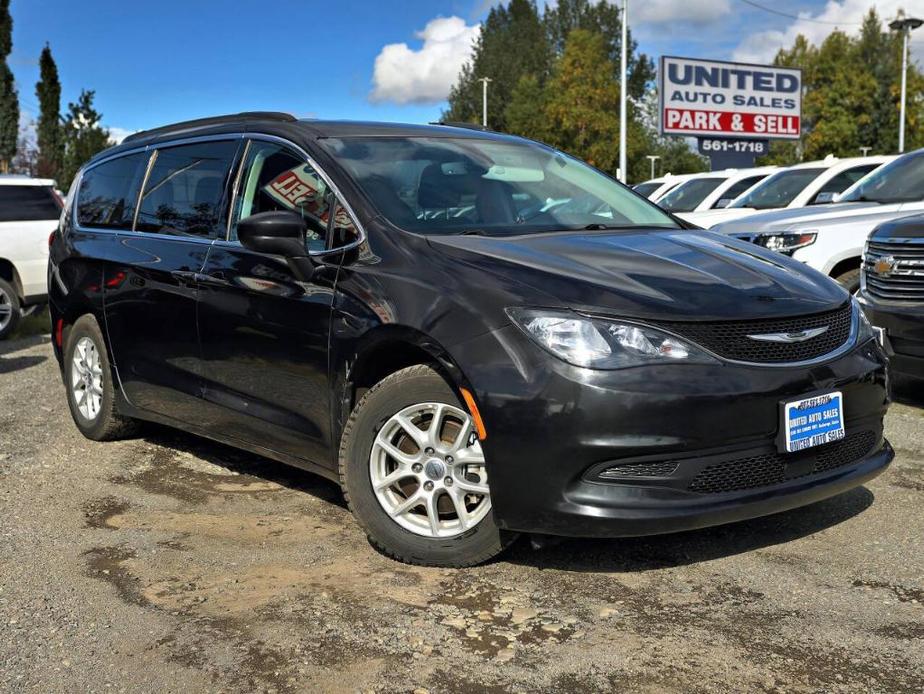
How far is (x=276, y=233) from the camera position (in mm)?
4180

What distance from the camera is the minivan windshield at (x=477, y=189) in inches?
169

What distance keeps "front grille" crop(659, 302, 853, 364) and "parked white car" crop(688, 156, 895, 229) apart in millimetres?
7883

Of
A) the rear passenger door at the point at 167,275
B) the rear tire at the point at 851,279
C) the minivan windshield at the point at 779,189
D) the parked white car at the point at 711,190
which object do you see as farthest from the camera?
the parked white car at the point at 711,190

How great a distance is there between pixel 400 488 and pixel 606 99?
53.0 meters

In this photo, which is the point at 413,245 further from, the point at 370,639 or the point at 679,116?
the point at 679,116

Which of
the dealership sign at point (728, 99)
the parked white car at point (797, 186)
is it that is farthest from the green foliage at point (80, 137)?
the parked white car at point (797, 186)

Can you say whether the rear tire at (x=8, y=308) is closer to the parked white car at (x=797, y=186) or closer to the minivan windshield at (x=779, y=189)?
the parked white car at (x=797, y=186)

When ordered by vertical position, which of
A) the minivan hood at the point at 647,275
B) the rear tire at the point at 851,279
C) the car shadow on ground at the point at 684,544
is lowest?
the car shadow on ground at the point at 684,544

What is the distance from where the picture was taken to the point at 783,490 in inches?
144

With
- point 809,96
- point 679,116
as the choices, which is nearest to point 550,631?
point 679,116

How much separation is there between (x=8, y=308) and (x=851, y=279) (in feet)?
27.8

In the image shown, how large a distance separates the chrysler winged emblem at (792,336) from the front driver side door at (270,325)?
1.63 meters

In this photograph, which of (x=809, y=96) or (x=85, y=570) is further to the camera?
(x=809, y=96)

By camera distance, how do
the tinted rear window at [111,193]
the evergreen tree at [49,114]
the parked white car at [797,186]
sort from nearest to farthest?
the tinted rear window at [111,193], the parked white car at [797,186], the evergreen tree at [49,114]
